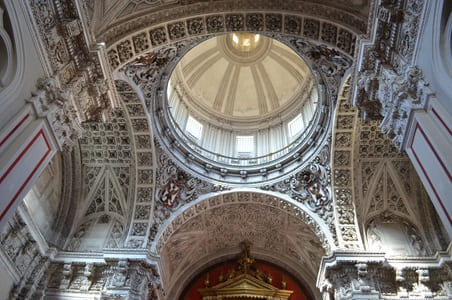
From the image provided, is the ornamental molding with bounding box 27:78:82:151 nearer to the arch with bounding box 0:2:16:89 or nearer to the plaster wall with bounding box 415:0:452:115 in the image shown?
the arch with bounding box 0:2:16:89

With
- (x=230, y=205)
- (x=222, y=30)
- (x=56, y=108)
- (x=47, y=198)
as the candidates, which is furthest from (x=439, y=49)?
(x=47, y=198)

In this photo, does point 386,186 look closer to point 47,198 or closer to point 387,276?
point 387,276

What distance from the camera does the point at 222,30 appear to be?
33.2 feet

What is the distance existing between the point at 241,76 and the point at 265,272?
1097 cm

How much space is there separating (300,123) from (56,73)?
11.8 meters

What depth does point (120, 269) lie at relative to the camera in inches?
448

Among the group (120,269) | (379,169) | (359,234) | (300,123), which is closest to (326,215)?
(359,234)

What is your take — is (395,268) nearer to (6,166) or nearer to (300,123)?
(300,123)

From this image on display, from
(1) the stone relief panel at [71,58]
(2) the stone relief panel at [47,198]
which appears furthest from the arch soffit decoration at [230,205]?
(1) the stone relief panel at [71,58]

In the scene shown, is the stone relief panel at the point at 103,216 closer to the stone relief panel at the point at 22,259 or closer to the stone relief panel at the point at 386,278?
the stone relief panel at the point at 22,259

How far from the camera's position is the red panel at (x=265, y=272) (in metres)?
15.2

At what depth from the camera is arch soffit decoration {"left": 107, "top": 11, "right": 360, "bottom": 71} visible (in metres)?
9.15

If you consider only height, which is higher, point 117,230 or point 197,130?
point 197,130

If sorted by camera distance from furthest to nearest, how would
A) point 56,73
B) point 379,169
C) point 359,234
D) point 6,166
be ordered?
point 379,169
point 359,234
point 56,73
point 6,166
